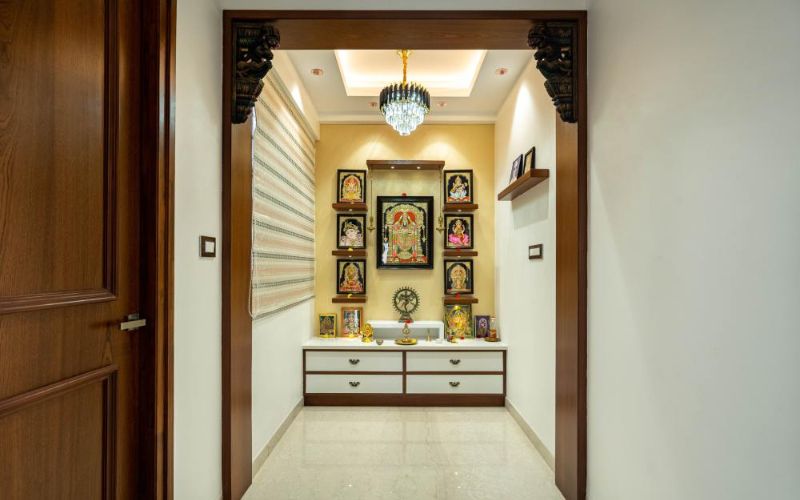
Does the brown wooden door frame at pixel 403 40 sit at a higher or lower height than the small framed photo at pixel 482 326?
higher

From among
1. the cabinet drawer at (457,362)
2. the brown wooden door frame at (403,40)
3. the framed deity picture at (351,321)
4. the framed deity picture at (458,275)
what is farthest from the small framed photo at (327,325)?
the brown wooden door frame at (403,40)

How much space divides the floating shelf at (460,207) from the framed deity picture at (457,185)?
0.08 meters

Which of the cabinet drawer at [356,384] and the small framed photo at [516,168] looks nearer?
the small framed photo at [516,168]

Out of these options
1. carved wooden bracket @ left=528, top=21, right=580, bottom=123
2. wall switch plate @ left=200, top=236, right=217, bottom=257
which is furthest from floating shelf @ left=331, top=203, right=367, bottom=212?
carved wooden bracket @ left=528, top=21, right=580, bottom=123

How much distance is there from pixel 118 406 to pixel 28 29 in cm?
108

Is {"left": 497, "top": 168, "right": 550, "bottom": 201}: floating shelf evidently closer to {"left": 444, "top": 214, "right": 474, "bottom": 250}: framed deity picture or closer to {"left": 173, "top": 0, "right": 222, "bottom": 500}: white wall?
{"left": 444, "top": 214, "right": 474, "bottom": 250}: framed deity picture

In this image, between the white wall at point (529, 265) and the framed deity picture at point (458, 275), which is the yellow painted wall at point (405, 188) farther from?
the white wall at point (529, 265)

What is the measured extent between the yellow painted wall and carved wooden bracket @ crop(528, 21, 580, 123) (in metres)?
2.14

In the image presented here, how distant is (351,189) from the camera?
4.08 metres

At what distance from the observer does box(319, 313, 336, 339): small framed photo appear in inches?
155

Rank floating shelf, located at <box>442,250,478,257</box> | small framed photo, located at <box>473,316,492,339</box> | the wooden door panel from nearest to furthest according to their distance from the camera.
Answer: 1. the wooden door panel
2. small framed photo, located at <box>473,316,492,339</box>
3. floating shelf, located at <box>442,250,478,257</box>

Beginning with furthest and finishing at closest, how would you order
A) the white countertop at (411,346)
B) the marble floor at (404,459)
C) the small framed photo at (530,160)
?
the white countertop at (411,346) < the small framed photo at (530,160) < the marble floor at (404,459)

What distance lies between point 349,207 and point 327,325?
3.96 ft

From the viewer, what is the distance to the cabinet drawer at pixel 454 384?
3.55m
